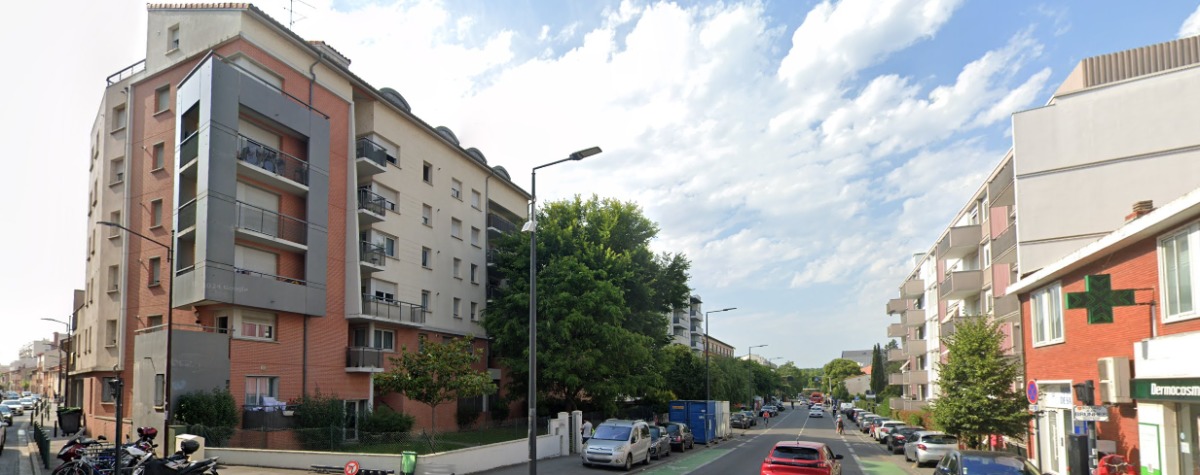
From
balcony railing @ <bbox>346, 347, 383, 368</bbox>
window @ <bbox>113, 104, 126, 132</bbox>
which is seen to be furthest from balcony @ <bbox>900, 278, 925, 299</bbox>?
window @ <bbox>113, 104, 126, 132</bbox>

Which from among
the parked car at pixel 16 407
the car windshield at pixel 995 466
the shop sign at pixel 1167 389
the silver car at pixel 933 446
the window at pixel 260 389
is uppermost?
the shop sign at pixel 1167 389

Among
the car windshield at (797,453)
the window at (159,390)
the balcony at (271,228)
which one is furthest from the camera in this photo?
the balcony at (271,228)

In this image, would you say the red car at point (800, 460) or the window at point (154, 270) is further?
the window at point (154, 270)

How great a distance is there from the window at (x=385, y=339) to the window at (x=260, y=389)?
249 inches

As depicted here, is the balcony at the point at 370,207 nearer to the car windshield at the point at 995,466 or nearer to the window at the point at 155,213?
the window at the point at 155,213

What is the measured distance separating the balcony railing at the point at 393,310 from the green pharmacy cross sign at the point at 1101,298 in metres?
26.5

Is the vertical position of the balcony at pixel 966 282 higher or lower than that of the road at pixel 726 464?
higher

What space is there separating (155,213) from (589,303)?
18.9 m

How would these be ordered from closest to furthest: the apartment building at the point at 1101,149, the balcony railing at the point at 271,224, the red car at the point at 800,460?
the red car at the point at 800,460
the apartment building at the point at 1101,149
the balcony railing at the point at 271,224

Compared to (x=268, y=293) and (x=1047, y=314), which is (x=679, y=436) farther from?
(x=268, y=293)

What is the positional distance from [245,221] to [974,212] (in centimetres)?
3648

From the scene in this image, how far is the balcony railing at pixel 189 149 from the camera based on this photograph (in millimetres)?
27538

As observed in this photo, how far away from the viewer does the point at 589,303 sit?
3731 centimetres

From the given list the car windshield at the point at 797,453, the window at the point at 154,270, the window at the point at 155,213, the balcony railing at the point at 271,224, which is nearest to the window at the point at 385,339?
the balcony railing at the point at 271,224
